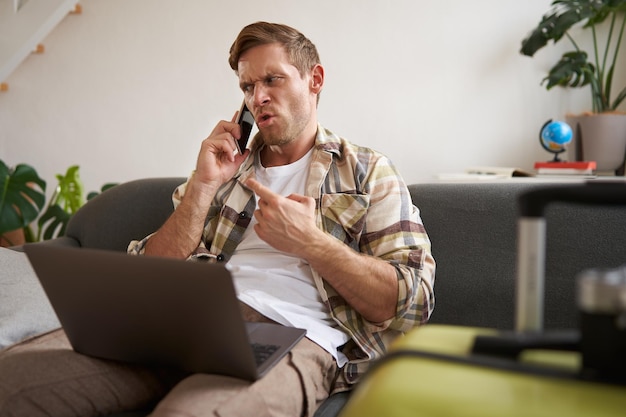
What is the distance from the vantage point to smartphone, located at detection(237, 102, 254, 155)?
1580 mm

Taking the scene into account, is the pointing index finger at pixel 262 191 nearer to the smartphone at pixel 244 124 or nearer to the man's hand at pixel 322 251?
the man's hand at pixel 322 251

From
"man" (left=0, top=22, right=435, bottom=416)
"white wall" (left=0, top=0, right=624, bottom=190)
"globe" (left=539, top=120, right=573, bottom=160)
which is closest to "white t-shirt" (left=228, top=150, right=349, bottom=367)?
"man" (left=0, top=22, right=435, bottom=416)

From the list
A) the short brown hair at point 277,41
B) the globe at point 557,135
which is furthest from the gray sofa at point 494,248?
the globe at point 557,135

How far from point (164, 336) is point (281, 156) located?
2.41 feet

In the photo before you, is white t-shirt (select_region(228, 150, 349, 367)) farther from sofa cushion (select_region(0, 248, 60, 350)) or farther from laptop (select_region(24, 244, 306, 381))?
sofa cushion (select_region(0, 248, 60, 350))

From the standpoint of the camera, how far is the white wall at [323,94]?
255 centimetres

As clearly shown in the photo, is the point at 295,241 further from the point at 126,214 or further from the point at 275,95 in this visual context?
the point at 126,214

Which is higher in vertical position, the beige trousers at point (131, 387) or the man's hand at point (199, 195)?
the man's hand at point (199, 195)

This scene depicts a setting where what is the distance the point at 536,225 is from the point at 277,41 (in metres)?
1.09

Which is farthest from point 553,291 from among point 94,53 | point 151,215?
point 94,53

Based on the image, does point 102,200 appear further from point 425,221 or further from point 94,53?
point 94,53

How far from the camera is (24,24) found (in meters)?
3.03

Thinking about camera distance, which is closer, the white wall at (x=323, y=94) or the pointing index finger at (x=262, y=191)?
the pointing index finger at (x=262, y=191)

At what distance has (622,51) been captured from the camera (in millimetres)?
2400
